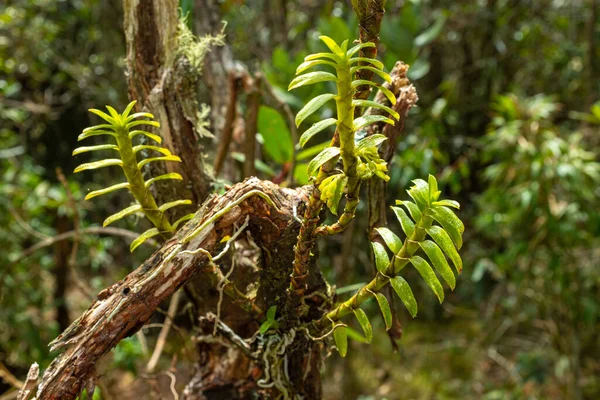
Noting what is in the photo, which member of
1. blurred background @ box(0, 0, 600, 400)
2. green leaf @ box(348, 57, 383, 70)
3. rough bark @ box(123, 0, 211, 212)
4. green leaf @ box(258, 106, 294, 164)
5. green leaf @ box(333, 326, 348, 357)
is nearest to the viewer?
green leaf @ box(348, 57, 383, 70)

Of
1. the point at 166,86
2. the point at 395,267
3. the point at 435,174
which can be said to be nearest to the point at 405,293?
the point at 395,267

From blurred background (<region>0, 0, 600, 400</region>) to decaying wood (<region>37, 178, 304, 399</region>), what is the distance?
0.78 meters

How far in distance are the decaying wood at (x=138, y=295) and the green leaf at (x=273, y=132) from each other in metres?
0.42

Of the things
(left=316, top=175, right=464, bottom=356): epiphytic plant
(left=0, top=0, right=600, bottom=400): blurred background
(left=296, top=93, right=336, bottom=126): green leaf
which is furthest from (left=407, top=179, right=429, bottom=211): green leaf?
(left=0, top=0, right=600, bottom=400): blurred background

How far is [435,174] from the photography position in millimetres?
1716

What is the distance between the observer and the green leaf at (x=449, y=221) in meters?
0.43

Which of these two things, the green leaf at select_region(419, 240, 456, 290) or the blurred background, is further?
the blurred background

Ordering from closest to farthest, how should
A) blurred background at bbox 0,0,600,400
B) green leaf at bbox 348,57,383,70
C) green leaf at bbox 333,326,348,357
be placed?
green leaf at bbox 348,57,383,70 < green leaf at bbox 333,326,348,357 < blurred background at bbox 0,0,600,400

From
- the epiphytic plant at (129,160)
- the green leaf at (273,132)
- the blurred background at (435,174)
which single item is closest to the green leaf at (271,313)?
the epiphytic plant at (129,160)

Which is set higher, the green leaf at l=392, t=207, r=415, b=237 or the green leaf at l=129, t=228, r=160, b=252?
the green leaf at l=129, t=228, r=160, b=252

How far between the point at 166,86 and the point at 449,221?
0.36m

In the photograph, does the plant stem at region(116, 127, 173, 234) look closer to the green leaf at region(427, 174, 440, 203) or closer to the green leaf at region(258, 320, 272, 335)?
the green leaf at region(258, 320, 272, 335)

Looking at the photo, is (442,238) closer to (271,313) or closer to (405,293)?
(405,293)

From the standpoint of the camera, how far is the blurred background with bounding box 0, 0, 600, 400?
5.10 feet
